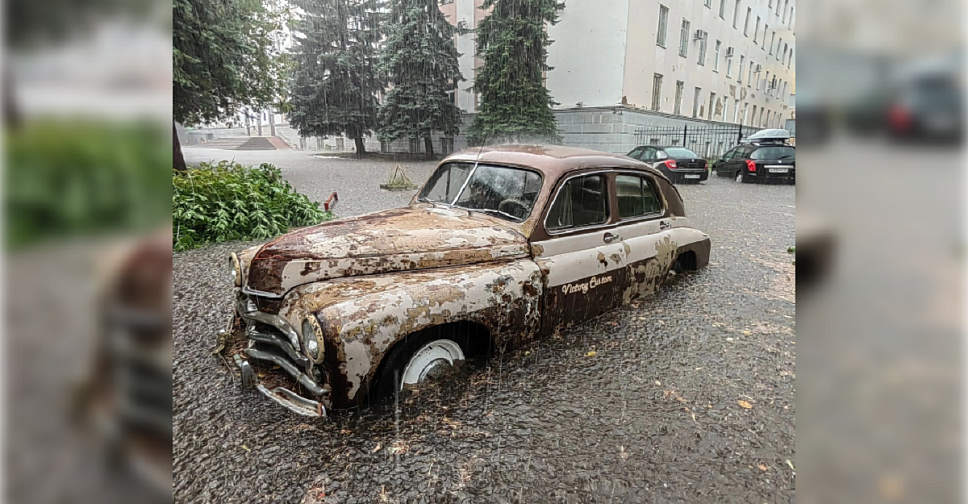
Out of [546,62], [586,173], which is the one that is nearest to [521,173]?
[586,173]

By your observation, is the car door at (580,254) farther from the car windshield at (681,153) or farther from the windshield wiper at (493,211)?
the car windshield at (681,153)

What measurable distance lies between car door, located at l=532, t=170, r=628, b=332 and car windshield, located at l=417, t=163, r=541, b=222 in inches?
7.1

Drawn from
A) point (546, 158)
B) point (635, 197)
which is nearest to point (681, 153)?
point (635, 197)

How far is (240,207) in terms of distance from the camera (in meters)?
5.55

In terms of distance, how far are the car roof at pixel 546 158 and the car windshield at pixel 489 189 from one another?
5 centimetres

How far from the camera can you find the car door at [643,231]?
3.32m

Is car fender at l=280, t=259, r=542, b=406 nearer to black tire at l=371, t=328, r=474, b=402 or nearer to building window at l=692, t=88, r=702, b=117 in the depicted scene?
black tire at l=371, t=328, r=474, b=402

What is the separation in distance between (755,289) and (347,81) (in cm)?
395

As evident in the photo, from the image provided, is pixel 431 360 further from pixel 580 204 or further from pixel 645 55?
pixel 645 55

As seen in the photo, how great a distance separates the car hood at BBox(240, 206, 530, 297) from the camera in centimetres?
228

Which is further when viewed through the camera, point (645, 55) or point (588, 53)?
point (645, 55)
